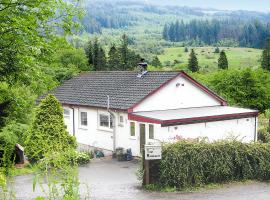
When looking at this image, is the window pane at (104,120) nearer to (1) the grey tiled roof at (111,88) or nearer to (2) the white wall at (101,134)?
(2) the white wall at (101,134)

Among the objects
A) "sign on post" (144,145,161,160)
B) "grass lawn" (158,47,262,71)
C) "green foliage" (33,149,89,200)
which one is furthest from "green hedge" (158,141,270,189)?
"grass lawn" (158,47,262,71)

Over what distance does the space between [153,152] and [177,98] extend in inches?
426

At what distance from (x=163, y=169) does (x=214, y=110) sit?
37.3 ft

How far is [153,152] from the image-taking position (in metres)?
Answer: 19.0

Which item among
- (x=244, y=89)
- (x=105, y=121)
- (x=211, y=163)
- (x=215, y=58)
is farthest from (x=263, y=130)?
(x=215, y=58)

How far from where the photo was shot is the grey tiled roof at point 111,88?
94.3 ft

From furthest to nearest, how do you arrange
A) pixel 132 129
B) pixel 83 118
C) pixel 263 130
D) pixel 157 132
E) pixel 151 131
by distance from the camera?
pixel 263 130 → pixel 83 118 → pixel 132 129 → pixel 151 131 → pixel 157 132

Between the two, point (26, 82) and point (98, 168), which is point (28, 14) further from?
point (98, 168)

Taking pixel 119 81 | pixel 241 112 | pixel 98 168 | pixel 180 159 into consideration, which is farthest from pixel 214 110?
pixel 180 159

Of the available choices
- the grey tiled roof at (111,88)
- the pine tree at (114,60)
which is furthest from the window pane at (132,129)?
the pine tree at (114,60)

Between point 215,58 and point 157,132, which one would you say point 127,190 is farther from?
point 215,58

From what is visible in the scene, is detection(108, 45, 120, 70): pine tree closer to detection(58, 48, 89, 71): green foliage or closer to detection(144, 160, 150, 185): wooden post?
detection(58, 48, 89, 71): green foliage

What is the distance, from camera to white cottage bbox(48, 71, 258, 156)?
26.7 meters

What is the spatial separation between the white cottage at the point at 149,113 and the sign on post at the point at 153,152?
250 inches
